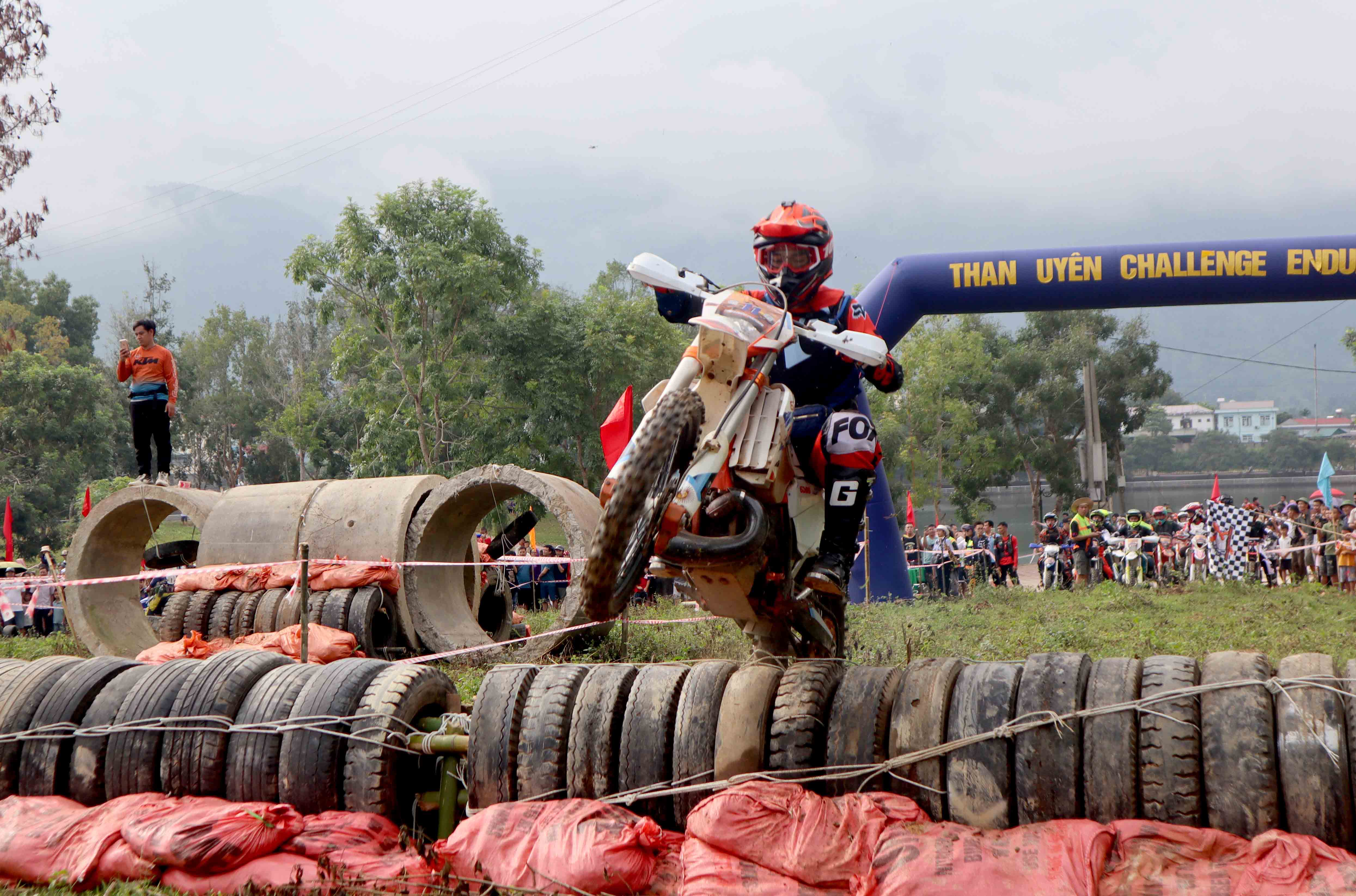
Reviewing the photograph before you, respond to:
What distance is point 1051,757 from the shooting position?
4266mm

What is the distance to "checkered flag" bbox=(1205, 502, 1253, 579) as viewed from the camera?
17.8 m

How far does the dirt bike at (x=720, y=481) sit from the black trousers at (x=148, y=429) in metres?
8.57

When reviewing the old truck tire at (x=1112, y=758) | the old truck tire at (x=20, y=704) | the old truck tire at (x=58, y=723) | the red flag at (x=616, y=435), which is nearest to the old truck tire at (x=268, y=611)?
the old truck tire at (x=20, y=704)

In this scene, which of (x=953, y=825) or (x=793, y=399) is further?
(x=793, y=399)

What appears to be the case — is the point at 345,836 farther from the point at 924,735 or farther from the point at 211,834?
the point at 924,735

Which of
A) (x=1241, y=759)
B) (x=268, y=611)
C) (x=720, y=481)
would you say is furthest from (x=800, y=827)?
(x=268, y=611)

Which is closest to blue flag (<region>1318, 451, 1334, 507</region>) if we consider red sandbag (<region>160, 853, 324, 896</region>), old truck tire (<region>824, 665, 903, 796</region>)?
old truck tire (<region>824, 665, 903, 796</region>)

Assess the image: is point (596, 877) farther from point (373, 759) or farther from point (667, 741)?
point (373, 759)

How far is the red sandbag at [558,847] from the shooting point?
14.0 feet

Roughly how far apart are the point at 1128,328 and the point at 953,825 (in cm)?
4785

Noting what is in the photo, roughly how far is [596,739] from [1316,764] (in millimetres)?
2853

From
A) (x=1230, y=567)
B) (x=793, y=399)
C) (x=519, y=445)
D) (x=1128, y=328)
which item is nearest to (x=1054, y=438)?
(x=1128, y=328)

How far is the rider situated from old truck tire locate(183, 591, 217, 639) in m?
8.08

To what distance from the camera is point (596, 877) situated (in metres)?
4.23
